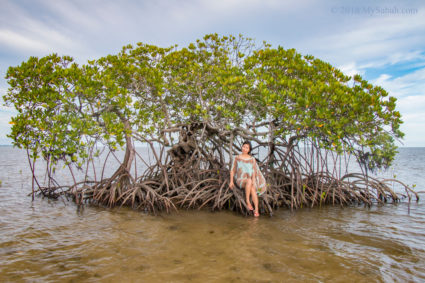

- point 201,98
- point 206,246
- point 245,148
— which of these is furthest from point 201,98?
point 206,246

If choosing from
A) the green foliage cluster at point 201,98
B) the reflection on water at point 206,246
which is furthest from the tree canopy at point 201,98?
the reflection on water at point 206,246

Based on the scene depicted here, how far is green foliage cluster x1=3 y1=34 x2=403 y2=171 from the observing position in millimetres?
4945

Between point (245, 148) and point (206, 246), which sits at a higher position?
point (245, 148)

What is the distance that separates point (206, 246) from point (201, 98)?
3.39m

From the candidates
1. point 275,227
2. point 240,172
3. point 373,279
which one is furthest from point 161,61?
point 373,279

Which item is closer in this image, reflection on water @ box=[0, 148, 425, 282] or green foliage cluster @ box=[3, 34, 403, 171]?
reflection on water @ box=[0, 148, 425, 282]

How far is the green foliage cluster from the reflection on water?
134 centimetres

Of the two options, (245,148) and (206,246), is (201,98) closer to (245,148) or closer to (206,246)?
(245,148)

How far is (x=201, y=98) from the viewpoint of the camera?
6.07 metres

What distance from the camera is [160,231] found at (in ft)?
13.8

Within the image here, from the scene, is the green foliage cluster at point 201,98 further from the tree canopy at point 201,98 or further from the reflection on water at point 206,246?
the reflection on water at point 206,246

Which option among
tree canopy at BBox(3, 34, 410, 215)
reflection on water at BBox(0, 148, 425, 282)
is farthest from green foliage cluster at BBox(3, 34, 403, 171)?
reflection on water at BBox(0, 148, 425, 282)

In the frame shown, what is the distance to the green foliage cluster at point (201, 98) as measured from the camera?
4945 millimetres

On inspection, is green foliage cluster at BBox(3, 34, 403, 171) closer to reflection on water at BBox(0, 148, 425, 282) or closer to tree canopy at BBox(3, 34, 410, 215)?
tree canopy at BBox(3, 34, 410, 215)
